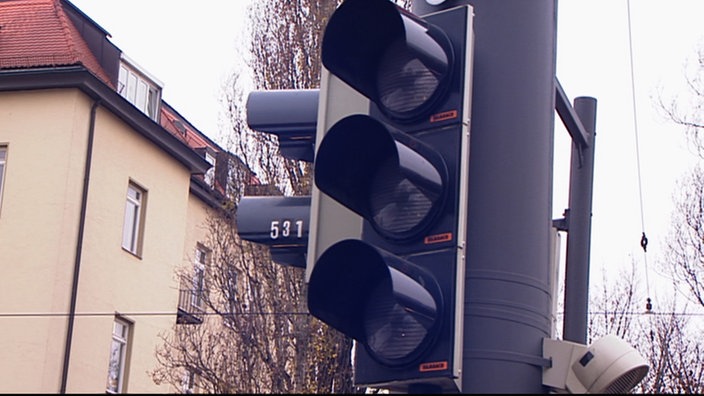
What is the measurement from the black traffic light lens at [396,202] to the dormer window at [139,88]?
25.4m

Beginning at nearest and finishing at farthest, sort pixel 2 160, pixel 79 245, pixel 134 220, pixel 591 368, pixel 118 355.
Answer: pixel 591 368
pixel 79 245
pixel 2 160
pixel 118 355
pixel 134 220

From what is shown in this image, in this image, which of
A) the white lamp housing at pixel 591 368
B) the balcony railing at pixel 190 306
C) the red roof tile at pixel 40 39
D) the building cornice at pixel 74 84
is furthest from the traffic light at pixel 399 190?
the red roof tile at pixel 40 39

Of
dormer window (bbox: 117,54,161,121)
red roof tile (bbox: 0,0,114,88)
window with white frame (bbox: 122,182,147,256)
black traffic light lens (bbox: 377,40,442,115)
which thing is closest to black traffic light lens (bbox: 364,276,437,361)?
black traffic light lens (bbox: 377,40,442,115)

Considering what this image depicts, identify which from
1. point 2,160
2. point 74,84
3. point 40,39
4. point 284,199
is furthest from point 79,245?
point 284,199

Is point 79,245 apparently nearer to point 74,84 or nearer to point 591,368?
point 74,84

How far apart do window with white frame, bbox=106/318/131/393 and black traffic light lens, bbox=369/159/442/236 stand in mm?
24065

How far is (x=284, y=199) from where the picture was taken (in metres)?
5.29

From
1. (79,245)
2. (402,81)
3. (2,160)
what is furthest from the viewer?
(2,160)

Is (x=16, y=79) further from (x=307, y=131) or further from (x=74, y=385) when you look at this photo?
(x=307, y=131)

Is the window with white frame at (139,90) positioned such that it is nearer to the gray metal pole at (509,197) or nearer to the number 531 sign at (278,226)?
the number 531 sign at (278,226)

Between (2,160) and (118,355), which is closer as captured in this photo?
(2,160)

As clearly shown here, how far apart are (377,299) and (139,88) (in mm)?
27354

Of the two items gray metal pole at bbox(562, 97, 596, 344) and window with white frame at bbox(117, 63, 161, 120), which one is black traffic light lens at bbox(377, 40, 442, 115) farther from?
window with white frame at bbox(117, 63, 161, 120)

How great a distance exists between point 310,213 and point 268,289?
19.2 metres
